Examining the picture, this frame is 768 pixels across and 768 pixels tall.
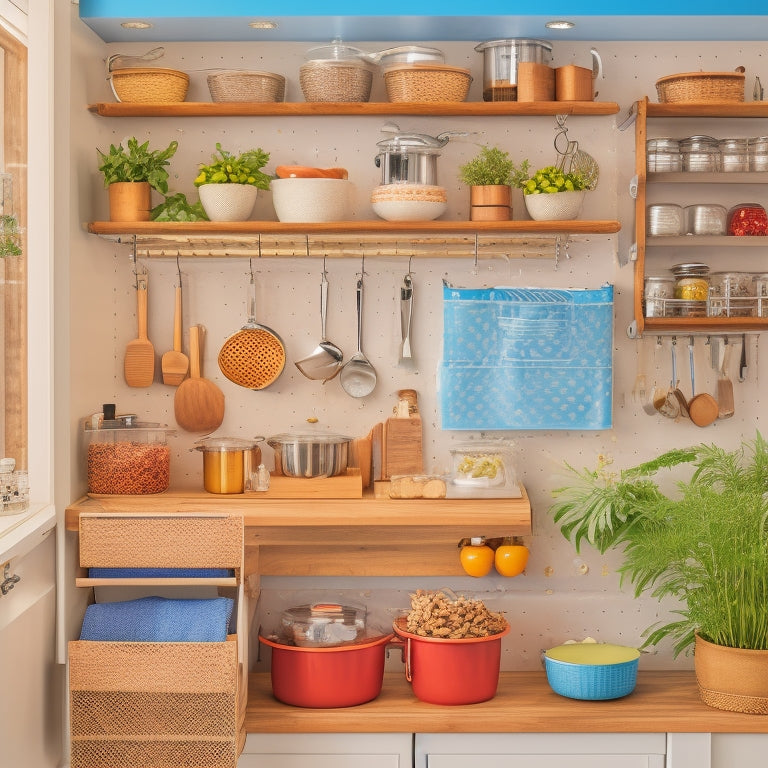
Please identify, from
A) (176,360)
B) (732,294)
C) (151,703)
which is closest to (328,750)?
(151,703)

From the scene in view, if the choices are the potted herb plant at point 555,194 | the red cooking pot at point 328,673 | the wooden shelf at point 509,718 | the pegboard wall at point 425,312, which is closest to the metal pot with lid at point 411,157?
the pegboard wall at point 425,312

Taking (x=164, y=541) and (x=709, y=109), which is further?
(x=709, y=109)

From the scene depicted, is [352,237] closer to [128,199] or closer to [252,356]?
[252,356]

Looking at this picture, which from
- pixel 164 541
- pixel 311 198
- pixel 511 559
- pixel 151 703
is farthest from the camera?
pixel 511 559

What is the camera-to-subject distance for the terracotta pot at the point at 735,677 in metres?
2.61

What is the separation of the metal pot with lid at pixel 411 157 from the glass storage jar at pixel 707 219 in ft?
2.40

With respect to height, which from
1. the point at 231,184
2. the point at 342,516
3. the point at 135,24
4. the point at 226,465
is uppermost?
the point at 135,24

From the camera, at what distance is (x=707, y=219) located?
9.46 ft

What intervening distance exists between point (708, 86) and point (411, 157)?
2.76 feet

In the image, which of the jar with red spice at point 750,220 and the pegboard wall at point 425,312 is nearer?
the jar with red spice at point 750,220

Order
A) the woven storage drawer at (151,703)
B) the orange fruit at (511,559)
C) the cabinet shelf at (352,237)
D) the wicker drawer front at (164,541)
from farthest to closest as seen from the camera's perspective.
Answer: the orange fruit at (511,559) < the cabinet shelf at (352,237) < the wicker drawer front at (164,541) < the woven storage drawer at (151,703)

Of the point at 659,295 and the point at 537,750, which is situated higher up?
the point at 659,295

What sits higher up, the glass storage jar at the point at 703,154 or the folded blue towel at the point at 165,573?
the glass storage jar at the point at 703,154

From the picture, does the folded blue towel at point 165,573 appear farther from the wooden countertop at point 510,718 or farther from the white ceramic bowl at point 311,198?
the white ceramic bowl at point 311,198
